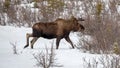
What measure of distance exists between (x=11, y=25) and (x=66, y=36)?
503cm

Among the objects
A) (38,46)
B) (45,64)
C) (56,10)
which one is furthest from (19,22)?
(45,64)

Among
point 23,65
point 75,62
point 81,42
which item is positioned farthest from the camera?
point 81,42

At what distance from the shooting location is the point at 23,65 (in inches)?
336

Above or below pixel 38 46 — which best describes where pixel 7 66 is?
above

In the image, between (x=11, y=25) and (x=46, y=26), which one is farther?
(x=11, y=25)

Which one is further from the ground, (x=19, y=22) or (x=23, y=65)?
(x=23, y=65)

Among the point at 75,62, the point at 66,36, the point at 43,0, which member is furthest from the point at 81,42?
the point at 43,0

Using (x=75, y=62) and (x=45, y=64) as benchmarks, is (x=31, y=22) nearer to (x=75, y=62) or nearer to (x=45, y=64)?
(x=75, y=62)

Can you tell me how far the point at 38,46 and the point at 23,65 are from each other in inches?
160

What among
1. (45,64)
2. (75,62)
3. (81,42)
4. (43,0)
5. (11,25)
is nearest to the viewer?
(45,64)

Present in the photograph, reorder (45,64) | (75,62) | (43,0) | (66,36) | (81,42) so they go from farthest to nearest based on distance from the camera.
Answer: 1. (43,0)
2. (66,36)
3. (81,42)
4. (75,62)
5. (45,64)

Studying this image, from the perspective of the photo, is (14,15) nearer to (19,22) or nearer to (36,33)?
(19,22)

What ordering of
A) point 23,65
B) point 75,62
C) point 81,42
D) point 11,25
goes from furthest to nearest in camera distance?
1. point 11,25
2. point 81,42
3. point 75,62
4. point 23,65

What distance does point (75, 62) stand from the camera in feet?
29.9
